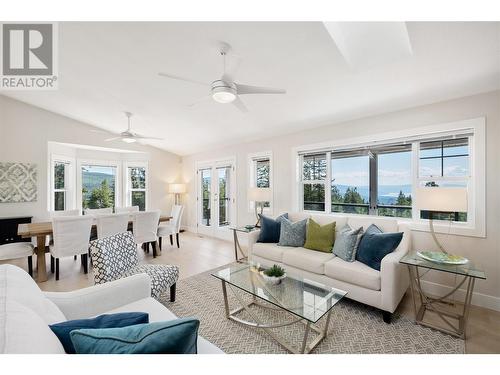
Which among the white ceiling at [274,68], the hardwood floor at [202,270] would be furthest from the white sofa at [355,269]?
the white ceiling at [274,68]

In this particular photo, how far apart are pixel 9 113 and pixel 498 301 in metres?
7.97

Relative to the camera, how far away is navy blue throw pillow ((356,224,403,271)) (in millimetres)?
2344

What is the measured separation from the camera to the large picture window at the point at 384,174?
2740 millimetres

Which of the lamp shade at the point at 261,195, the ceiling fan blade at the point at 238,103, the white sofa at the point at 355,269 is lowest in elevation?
the white sofa at the point at 355,269

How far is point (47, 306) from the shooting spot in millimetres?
1175

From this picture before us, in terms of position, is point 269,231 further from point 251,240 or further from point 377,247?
point 377,247

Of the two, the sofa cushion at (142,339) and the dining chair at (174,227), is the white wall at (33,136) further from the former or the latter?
the sofa cushion at (142,339)

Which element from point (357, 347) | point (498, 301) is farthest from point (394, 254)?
point (498, 301)

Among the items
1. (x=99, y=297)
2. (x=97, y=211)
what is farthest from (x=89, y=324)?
(x=97, y=211)

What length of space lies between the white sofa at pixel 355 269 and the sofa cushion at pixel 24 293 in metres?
1.96

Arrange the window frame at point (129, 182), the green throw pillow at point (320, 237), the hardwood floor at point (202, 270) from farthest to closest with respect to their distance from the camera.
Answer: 1. the window frame at point (129, 182)
2. the green throw pillow at point (320, 237)
3. the hardwood floor at point (202, 270)

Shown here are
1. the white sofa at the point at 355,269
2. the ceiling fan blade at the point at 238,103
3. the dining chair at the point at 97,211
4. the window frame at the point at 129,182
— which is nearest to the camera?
the white sofa at the point at 355,269

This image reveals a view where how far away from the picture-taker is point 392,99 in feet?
9.21

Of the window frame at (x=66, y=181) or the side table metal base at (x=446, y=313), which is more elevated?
the window frame at (x=66, y=181)
